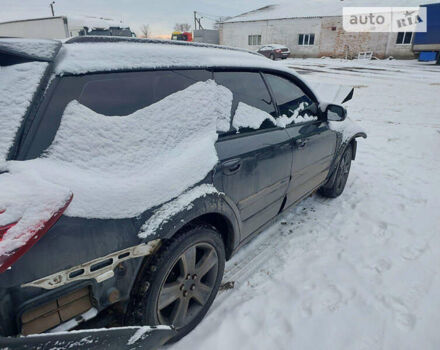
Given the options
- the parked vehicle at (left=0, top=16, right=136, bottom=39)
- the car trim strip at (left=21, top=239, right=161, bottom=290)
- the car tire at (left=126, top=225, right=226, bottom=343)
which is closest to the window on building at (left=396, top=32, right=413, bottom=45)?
the parked vehicle at (left=0, top=16, right=136, bottom=39)

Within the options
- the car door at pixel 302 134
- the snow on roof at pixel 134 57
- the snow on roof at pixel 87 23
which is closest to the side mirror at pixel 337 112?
the car door at pixel 302 134

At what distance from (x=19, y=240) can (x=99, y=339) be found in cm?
55

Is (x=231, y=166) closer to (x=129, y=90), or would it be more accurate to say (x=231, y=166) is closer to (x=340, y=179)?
(x=129, y=90)

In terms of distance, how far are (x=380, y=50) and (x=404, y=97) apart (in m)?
20.4

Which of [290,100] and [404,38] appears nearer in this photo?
[290,100]

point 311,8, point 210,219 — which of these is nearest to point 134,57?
point 210,219

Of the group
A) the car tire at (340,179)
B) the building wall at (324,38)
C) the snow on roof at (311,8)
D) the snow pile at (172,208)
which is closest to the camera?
the snow pile at (172,208)

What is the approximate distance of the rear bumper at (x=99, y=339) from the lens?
3.63ft

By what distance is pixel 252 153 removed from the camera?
2186 millimetres

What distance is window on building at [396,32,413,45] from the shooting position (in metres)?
26.4

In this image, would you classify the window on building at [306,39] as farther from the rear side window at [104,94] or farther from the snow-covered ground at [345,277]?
the rear side window at [104,94]

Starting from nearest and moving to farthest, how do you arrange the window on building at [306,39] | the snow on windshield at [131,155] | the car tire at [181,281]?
1. the snow on windshield at [131,155]
2. the car tire at [181,281]
3. the window on building at [306,39]

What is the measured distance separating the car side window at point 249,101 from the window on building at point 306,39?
3171 centimetres

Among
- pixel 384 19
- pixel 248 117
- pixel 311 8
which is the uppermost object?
pixel 311 8
